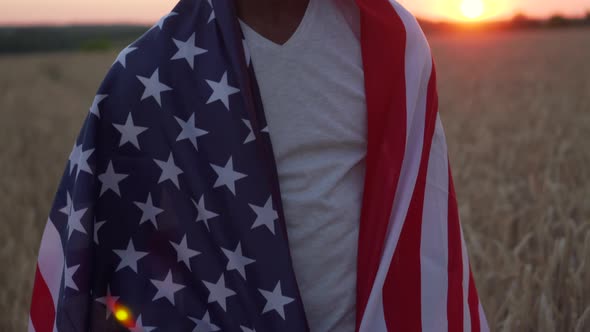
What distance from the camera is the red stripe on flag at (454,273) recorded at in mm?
1215

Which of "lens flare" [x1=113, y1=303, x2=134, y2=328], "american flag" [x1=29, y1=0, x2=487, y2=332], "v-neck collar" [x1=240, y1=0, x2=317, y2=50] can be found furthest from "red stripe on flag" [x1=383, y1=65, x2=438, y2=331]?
"lens flare" [x1=113, y1=303, x2=134, y2=328]

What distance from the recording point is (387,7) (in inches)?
48.5

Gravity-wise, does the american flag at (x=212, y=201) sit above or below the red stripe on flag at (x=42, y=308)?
above

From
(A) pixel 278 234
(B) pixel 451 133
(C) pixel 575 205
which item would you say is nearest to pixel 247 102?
(A) pixel 278 234

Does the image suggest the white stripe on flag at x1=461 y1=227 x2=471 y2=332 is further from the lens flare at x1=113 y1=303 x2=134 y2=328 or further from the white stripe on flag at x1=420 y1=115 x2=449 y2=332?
the lens flare at x1=113 y1=303 x2=134 y2=328

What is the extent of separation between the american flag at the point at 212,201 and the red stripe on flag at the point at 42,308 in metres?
0.07

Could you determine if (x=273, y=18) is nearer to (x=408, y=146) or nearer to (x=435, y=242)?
(x=408, y=146)

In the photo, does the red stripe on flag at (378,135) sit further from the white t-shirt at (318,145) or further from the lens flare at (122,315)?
the lens flare at (122,315)

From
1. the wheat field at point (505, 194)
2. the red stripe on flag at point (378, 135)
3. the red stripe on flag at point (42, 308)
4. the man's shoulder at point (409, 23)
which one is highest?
the man's shoulder at point (409, 23)

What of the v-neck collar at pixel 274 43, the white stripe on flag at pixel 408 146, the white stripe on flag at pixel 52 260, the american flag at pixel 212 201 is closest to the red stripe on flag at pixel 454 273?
the american flag at pixel 212 201

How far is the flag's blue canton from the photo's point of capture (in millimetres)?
1113

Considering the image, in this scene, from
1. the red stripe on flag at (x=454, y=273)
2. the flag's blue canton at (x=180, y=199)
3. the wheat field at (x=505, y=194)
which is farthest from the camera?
the wheat field at (x=505, y=194)

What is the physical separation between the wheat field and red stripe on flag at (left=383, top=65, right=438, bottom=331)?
559 millimetres

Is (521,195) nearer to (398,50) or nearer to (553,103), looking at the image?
(398,50)
